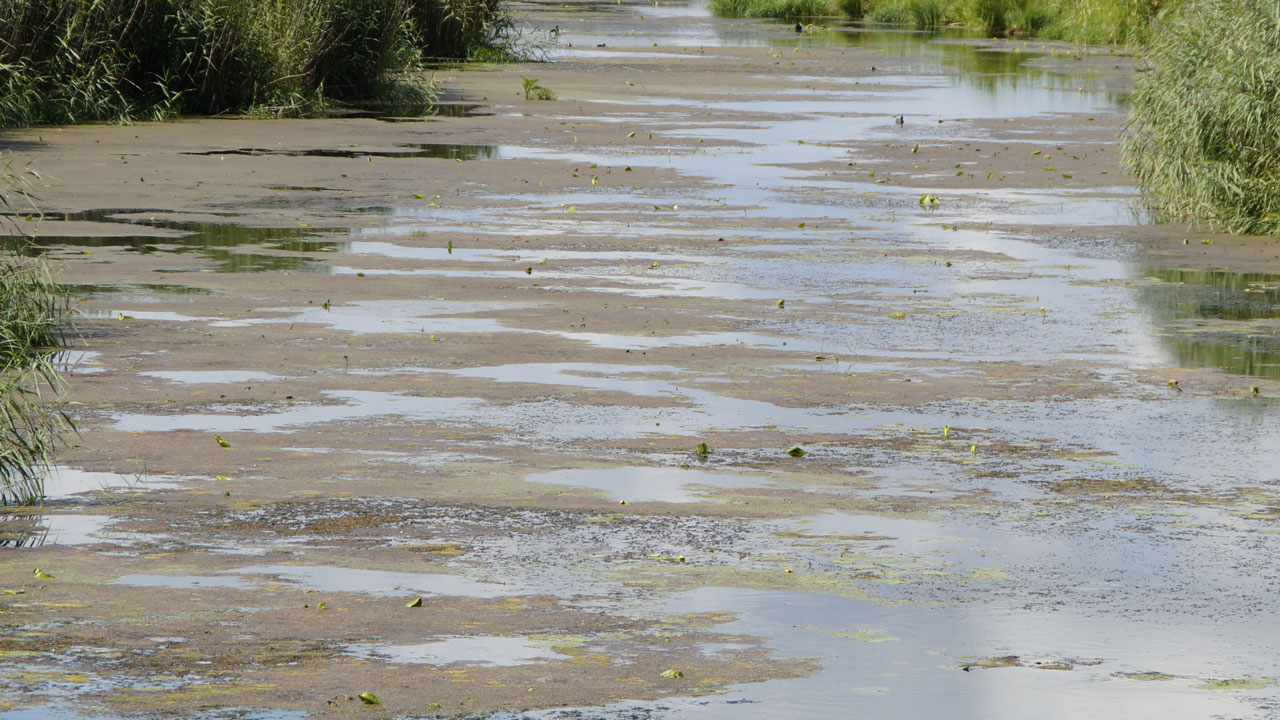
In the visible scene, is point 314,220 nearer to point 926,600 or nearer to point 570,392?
point 570,392

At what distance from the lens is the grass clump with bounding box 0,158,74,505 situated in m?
7.80

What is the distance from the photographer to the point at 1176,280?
14.8m

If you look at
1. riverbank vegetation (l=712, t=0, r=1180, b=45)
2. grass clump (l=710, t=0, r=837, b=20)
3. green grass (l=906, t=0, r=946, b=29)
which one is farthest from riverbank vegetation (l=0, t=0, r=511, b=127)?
grass clump (l=710, t=0, r=837, b=20)

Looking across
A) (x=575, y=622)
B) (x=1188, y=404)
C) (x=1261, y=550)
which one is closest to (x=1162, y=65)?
(x=1188, y=404)

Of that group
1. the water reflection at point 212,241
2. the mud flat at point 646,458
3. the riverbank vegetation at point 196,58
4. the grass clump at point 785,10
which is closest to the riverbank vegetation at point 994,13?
the grass clump at point 785,10

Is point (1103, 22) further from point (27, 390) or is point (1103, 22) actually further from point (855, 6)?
point (27, 390)

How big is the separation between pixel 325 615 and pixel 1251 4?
43.0 feet

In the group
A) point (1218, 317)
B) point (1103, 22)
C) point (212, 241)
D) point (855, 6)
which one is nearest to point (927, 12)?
point (855, 6)

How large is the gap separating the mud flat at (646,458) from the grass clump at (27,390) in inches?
6.7

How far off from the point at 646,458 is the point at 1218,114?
32.1 feet

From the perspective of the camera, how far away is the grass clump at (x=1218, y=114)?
1670cm

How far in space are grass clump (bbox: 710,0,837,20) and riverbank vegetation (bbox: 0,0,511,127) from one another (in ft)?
123

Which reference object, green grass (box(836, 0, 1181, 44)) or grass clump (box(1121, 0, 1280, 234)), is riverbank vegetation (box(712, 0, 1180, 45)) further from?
grass clump (box(1121, 0, 1280, 234))

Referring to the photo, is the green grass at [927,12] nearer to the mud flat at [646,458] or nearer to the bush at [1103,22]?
the bush at [1103,22]
